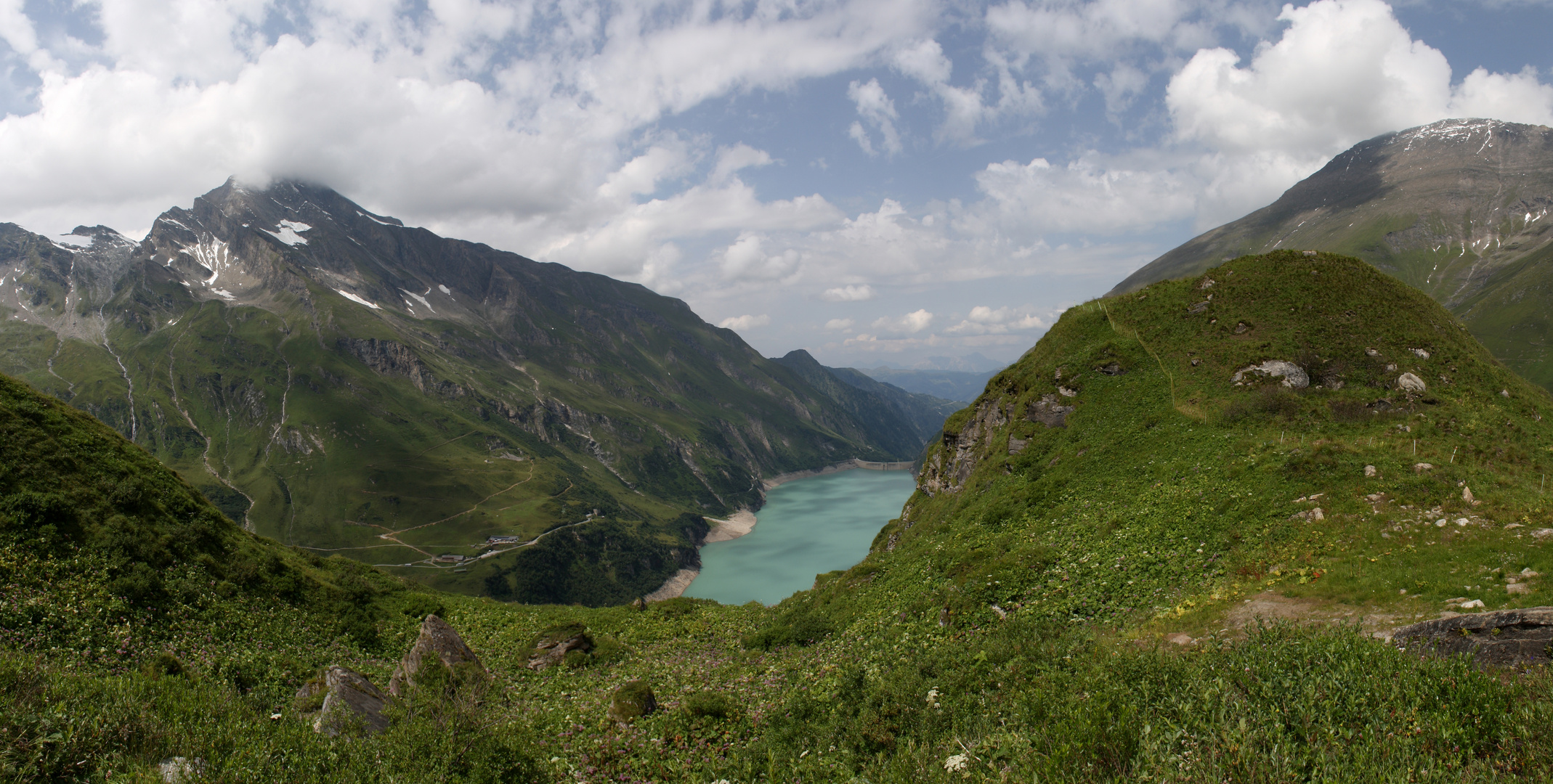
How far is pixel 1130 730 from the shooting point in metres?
9.51

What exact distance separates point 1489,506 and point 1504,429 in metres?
15.9

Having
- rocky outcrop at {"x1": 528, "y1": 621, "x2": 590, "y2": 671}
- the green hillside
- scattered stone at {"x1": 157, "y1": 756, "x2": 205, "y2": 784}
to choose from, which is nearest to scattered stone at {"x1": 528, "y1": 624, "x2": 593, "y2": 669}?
rocky outcrop at {"x1": 528, "y1": 621, "x2": 590, "y2": 671}

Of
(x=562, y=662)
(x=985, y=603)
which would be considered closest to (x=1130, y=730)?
(x=985, y=603)

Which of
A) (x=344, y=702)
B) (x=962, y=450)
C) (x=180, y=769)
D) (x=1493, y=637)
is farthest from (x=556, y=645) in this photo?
(x=962, y=450)

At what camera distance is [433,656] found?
70.1 ft

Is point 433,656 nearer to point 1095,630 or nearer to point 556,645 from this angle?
point 556,645

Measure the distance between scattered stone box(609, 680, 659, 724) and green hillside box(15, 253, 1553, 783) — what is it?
19.0 inches

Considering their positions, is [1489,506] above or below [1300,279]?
below

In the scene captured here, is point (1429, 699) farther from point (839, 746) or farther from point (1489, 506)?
point (1489, 506)

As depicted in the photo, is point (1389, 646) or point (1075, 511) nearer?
point (1389, 646)

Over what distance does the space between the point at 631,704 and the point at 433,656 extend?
798 cm

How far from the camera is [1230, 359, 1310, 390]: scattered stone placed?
1358 inches

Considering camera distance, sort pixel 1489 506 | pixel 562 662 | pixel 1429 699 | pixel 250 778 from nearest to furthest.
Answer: pixel 1429 699 → pixel 250 778 → pixel 1489 506 → pixel 562 662

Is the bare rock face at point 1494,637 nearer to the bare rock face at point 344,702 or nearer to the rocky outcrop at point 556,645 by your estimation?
the bare rock face at point 344,702
